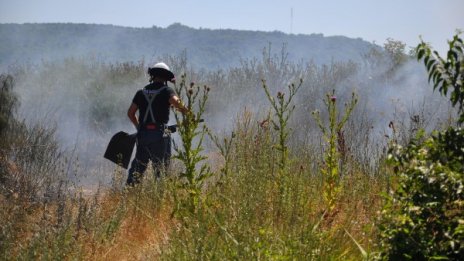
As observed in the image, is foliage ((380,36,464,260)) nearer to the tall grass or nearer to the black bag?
the tall grass

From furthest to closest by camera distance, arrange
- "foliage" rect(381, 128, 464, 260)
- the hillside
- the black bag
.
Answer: the hillside, the black bag, "foliage" rect(381, 128, 464, 260)

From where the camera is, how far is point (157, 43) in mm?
40594

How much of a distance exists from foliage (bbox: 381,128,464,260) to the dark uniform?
140 inches

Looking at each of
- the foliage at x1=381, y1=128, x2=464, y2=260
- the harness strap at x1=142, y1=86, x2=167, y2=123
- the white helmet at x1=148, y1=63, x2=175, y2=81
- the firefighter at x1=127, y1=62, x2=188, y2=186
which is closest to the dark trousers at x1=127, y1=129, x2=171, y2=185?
the firefighter at x1=127, y1=62, x2=188, y2=186

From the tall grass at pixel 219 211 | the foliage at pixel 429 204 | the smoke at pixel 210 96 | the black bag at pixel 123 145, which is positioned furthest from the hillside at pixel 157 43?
the foliage at pixel 429 204

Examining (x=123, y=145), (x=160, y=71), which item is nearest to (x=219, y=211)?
(x=160, y=71)

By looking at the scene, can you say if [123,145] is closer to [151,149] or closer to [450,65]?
[151,149]

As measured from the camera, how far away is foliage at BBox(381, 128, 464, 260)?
8.85 feet

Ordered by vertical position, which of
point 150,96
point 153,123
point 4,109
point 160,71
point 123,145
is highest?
point 160,71

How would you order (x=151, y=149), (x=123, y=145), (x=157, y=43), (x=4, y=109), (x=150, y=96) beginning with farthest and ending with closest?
(x=157, y=43) → (x=4, y=109) → (x=123, y=145) → (x=151, y=149) → (x=150, y=96)

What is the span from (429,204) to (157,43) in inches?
1527

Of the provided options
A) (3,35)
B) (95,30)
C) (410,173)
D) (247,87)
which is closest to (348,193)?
(410,173)

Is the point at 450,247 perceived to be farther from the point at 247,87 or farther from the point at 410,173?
the point at 247,87

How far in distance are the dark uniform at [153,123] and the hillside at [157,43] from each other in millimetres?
25631
